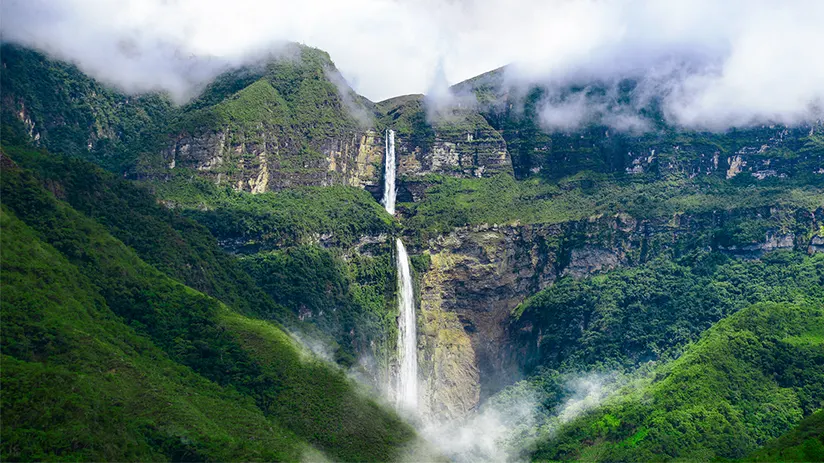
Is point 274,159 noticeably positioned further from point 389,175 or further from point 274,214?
point 389,175

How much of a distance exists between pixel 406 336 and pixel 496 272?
10411 mm

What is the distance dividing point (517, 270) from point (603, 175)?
45.1 feet

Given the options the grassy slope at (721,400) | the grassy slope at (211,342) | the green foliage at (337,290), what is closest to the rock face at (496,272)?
the green foliage at (337,290)

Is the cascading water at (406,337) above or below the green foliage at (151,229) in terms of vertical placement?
below

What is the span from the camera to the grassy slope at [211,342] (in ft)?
196

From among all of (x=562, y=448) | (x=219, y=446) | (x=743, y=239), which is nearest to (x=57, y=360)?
(x=219, y=446)

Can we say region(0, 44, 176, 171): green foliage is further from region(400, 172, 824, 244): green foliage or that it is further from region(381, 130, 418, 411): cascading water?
region(400, 172, 824, 244): green foliage

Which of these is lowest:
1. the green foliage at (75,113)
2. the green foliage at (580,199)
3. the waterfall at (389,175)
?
the green foliage at (580,199)

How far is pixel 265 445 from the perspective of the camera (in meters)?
54.8

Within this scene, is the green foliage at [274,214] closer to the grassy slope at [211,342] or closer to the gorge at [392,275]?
the gorge at [392,275]

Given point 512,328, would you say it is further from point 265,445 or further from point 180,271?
point 265,445

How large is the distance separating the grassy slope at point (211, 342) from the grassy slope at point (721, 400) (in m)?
15.4

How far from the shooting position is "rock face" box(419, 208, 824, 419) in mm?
94375

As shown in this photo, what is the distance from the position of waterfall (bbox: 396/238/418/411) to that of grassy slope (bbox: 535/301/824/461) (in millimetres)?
18903
